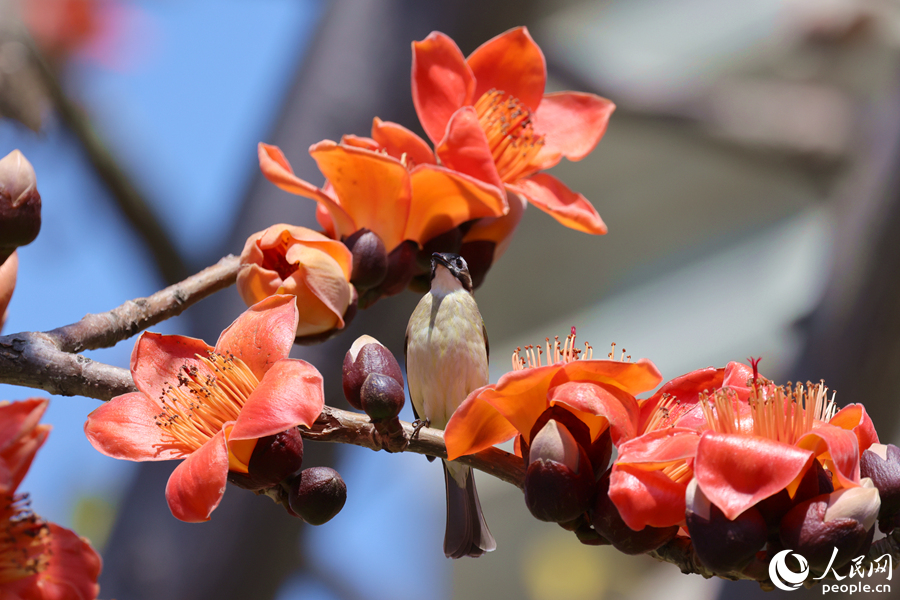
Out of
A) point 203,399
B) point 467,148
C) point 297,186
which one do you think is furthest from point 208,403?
point 467,148

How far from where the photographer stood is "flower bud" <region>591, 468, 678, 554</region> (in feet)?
1.97

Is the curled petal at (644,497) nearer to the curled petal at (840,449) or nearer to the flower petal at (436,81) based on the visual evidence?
the curled petal at (840,449)

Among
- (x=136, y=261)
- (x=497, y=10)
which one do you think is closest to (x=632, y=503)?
(x=136, y=261)

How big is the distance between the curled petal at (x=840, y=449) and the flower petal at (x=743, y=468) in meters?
0.02

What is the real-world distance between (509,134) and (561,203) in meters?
0.13

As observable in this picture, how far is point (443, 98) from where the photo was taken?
3.24 feet

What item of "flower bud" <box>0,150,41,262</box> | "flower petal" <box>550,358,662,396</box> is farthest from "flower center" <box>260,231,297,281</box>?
"flower petal" <box>550,358,662,396</box>

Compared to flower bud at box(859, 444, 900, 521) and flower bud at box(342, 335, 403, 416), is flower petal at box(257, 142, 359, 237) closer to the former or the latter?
flower bud at box(342, 335, 403, 416)

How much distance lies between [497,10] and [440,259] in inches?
79.9

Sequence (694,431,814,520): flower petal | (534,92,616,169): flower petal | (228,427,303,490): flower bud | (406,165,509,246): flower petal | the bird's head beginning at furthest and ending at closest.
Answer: (534,92,616,169): flower petal
the bird's head
(406,165,509,246): flower petal
(228,427,303,490): flower bud
(694,431,814,520): flower petal

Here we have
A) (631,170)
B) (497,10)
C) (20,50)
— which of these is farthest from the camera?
(631,170)

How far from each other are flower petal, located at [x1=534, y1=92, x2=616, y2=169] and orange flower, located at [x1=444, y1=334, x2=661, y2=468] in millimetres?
492

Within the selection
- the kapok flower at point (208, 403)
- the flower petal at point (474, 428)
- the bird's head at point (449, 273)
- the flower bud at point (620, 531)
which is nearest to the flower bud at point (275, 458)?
the kapok flower at point (208, 403)

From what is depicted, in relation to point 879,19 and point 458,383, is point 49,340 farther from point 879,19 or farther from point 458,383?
point 879,19
